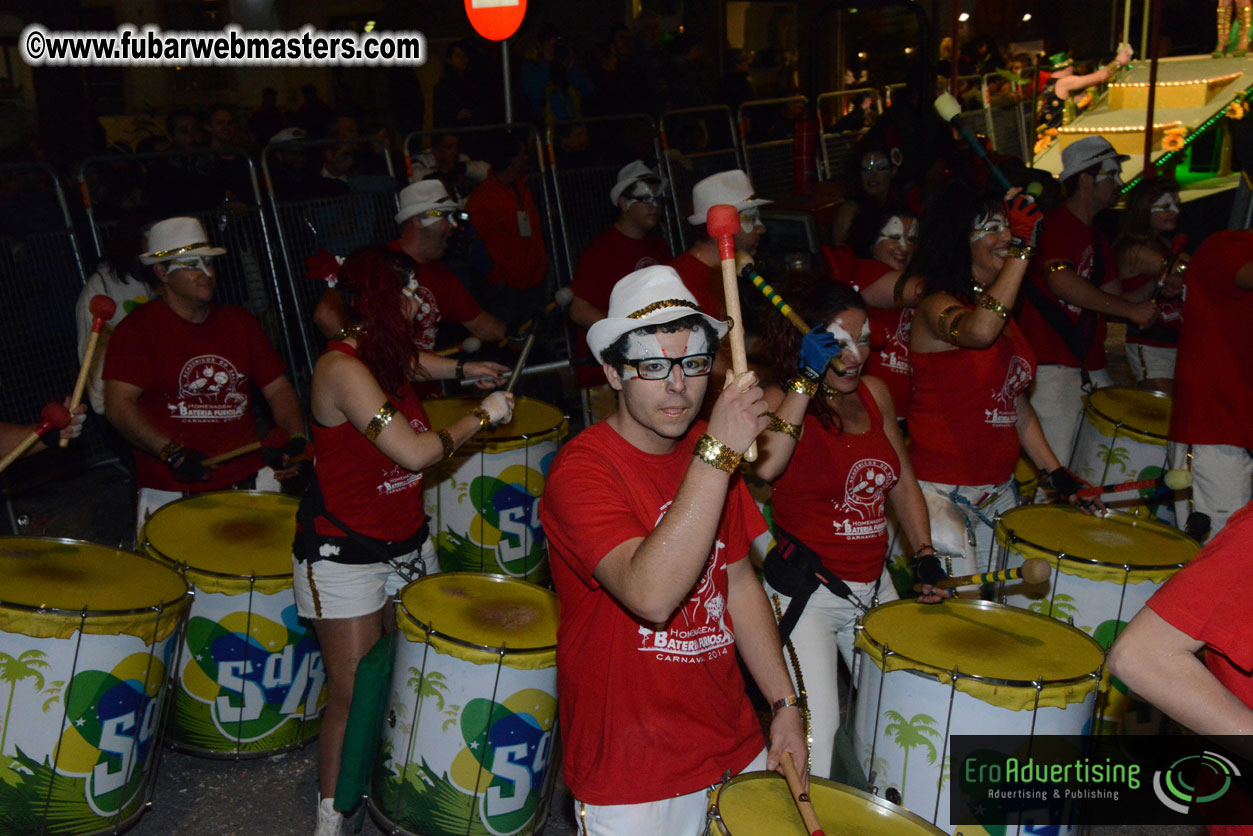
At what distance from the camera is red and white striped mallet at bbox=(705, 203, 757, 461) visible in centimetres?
256

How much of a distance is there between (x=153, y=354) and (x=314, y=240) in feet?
11.6

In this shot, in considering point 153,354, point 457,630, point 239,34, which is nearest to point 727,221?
point 457,630

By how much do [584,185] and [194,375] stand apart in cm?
543

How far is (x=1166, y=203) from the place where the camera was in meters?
7.00

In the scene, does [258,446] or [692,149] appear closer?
[258,446]

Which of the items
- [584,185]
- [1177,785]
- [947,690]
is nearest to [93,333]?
[947,690]

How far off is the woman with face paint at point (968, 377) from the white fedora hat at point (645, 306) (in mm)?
2159

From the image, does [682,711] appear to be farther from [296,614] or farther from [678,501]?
[296,614]

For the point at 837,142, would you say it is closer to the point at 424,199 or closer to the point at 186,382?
the point at 424,199

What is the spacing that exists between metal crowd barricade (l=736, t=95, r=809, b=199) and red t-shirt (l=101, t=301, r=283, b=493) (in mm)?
7137

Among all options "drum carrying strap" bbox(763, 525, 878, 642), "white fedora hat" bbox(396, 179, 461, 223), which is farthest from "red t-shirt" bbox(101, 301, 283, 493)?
"drum carrying strap" bbox(763, 525, 878, 642)

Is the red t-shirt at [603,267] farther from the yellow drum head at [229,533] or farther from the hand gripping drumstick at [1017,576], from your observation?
the hand gripping drumstick at [1017,576]

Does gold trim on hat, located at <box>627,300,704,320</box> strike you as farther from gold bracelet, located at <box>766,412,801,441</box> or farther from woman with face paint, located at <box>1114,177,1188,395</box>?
woman with face paint, located at <box>1114,177,1188,395</box>

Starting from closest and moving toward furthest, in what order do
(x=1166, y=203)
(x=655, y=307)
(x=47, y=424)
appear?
(x=655, y=307) < (x=47, y=424) < (x=1166, y=203)
